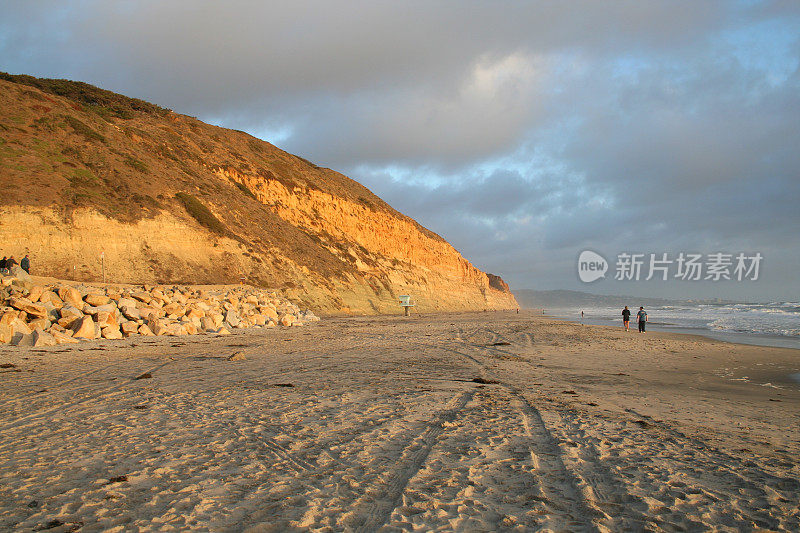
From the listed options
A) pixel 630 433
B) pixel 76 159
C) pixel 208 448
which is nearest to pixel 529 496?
pixel 630 433

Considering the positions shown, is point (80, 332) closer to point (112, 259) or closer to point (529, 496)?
point (529, 496)

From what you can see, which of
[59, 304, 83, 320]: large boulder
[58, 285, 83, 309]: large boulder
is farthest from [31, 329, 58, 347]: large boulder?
[58, 285, 83, 309]: large boulder

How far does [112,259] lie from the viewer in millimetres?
25109

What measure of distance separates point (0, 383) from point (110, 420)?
353cm

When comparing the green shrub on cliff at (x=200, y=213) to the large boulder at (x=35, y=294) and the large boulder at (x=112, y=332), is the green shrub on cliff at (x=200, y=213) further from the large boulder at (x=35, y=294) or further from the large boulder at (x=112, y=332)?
the large boulder at (x=112, y=332)

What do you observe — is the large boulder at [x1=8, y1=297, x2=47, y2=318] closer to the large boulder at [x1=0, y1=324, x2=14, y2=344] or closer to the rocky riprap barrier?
the rocky riprap barrier

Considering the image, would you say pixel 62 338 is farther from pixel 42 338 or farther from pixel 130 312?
pixel 130 312

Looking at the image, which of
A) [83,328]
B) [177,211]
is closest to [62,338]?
[83,328]

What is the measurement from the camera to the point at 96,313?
1271 cm

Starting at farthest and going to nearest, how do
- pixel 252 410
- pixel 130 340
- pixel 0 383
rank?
1. pixel 130 340
2. pixel 0 383
3. pixel 252 410

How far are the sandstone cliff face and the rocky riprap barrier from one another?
9.93 metres

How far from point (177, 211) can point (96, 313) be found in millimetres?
19622

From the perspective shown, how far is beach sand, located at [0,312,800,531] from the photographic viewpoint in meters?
2.77

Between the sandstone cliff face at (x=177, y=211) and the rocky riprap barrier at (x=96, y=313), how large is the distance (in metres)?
9.93
